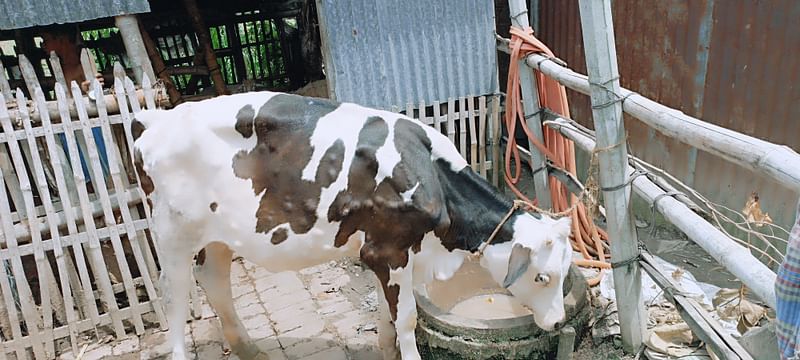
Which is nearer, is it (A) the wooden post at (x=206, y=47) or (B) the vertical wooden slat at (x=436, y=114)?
(B) the vertical wooden slat at (x=436, y=114)

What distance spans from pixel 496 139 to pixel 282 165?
10.3 ft

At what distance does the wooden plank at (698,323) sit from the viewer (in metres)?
2.58

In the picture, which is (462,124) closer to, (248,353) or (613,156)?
(613,156)

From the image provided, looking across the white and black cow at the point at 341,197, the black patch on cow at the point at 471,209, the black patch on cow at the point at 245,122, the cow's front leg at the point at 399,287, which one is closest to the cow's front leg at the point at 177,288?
the white and black cow at the point at 341,197

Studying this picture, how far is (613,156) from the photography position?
3.02 meters

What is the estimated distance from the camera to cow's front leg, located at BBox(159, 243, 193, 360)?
10.8 ft

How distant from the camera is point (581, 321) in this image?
3367 millimetres

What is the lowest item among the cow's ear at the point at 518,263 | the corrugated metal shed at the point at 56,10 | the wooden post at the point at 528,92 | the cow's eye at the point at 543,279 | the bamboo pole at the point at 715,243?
the cow's eye at the point at 543,279

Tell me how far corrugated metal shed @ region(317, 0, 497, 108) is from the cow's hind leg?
6.58 ft

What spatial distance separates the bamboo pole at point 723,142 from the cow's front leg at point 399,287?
1.40m

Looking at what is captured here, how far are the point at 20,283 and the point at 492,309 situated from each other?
3.19 m

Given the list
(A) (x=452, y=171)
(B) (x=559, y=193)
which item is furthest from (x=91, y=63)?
(B) (x=559, y=193)

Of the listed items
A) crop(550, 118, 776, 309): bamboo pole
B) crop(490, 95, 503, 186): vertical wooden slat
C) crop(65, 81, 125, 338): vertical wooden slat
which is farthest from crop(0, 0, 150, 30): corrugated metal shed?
crop(550, 118, 776, 309): bamboo pole

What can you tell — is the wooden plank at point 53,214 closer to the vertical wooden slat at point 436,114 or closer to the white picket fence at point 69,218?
the white picket fence at point 69,218
